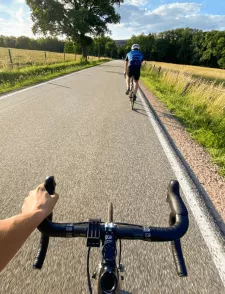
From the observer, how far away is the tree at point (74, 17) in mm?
26562

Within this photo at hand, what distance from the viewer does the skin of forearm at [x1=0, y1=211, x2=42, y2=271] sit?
75 cm

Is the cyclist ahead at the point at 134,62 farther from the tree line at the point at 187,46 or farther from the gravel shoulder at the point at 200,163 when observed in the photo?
the tree line at the point at 187,46

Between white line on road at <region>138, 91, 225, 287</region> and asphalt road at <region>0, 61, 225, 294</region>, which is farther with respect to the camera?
white line on road at <region>138, 91, 225, 287</region>

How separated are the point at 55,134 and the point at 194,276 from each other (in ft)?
12.1

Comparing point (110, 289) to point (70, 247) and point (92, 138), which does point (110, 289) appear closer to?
point (70, 247)

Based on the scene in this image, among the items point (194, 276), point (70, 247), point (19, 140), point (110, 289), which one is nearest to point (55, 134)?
point (19, 140)

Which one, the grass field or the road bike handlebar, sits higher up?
the road bike handlebar

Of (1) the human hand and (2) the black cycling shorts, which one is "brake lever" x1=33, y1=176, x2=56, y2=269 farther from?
(2) the black cycling shorts

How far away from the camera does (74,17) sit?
87.0 ft

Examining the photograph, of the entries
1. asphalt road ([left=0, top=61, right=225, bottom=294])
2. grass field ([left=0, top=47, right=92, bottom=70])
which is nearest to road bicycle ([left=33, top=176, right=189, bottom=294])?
asphalt road ([left=0, top=61, right=225, bottom=294])

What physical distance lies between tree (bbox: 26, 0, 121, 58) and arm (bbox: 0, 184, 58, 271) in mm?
31330

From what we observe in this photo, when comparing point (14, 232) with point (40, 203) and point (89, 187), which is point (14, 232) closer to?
point (40, 203)

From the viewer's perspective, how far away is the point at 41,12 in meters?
26.9

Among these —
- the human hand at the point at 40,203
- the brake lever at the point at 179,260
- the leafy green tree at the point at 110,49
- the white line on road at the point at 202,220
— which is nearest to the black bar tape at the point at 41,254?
the human hand at the point at 40,203
